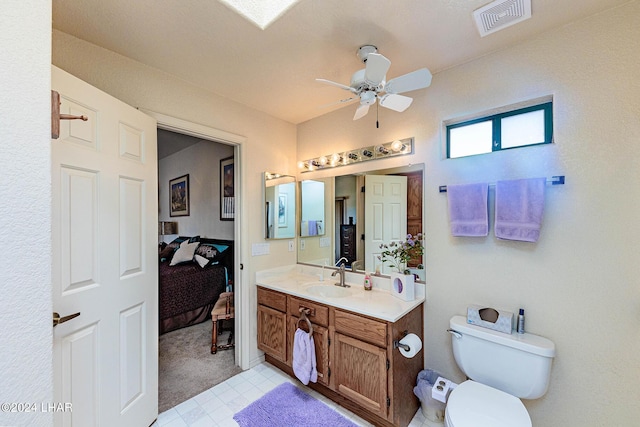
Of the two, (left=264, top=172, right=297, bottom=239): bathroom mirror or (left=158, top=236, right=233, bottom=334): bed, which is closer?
(left=264, top=172, right=297, bottom=239): bathroom mirror

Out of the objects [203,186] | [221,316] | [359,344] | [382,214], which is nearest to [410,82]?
[382,214]

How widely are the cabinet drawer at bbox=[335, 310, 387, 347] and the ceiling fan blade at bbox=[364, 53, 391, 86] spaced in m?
1.45

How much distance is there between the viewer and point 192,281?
3.30 m

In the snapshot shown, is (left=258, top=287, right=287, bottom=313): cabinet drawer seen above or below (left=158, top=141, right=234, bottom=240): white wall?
below

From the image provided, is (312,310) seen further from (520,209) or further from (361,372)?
(520,209)

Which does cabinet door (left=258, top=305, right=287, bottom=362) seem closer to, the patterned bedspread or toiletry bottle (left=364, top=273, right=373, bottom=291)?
toiletry bottle (left=364, top=273, right=373, bottom=291)

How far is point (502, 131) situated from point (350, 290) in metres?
1.63

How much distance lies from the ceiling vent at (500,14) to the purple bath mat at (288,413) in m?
2.56

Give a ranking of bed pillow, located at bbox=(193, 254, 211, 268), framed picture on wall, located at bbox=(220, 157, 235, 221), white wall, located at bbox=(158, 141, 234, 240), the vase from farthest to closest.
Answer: white wall, located at bbox=(158, 141, 234, 240), framed picture on wall, located at bbox=(220, 157, 235, 221), bed pillow, located at bbox=(193, 254, 211, 268), the vase

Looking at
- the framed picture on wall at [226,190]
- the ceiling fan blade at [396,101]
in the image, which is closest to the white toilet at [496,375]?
the ceiling fan blade at [396,101]

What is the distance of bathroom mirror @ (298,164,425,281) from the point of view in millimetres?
2037

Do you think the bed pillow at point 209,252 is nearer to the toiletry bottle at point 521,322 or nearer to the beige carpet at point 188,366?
the beige carpet at point 188,366

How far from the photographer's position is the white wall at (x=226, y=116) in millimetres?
1590

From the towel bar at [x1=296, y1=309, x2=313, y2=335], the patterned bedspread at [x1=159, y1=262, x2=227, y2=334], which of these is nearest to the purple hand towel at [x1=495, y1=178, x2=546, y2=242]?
the towel bar at [x1=296, y1=309, x2=313, y2=335]
